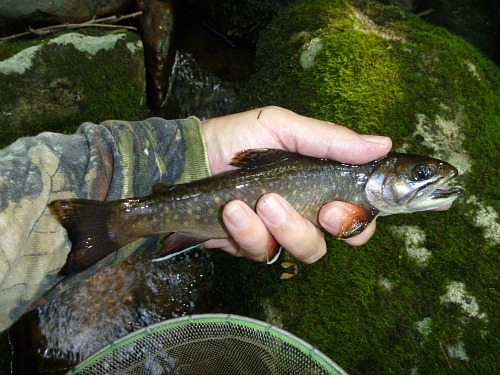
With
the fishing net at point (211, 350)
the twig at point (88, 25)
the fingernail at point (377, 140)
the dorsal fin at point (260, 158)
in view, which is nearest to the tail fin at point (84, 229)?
the fishing net at point (211, 350)

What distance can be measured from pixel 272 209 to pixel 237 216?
0.24 m

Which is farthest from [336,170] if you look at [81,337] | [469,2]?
[469,2]

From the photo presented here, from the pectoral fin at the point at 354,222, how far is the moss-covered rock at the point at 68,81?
2804 mm

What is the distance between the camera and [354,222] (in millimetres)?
3061

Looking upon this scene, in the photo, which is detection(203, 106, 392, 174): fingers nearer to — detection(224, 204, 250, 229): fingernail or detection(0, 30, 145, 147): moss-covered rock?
detection(224, 204, 250, 229): fingernail

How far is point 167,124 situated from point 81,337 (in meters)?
2.41

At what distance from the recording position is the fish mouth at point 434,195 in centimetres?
304

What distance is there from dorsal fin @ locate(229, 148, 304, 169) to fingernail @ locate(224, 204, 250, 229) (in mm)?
325

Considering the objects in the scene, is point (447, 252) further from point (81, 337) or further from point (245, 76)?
point (245, 76)

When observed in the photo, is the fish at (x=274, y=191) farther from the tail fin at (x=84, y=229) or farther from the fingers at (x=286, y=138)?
the fingers at (x=286, y=138)

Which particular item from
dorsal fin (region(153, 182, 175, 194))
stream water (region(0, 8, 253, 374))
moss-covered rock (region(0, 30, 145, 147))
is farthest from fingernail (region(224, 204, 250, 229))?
moss-covered rock (region(0, 30, 145, 147))

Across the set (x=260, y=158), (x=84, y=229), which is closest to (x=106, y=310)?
(x=84, y=229)

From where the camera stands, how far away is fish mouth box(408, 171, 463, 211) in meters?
3.04

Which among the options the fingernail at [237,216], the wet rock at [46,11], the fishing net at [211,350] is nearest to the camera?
the fishing net at [211,350]
